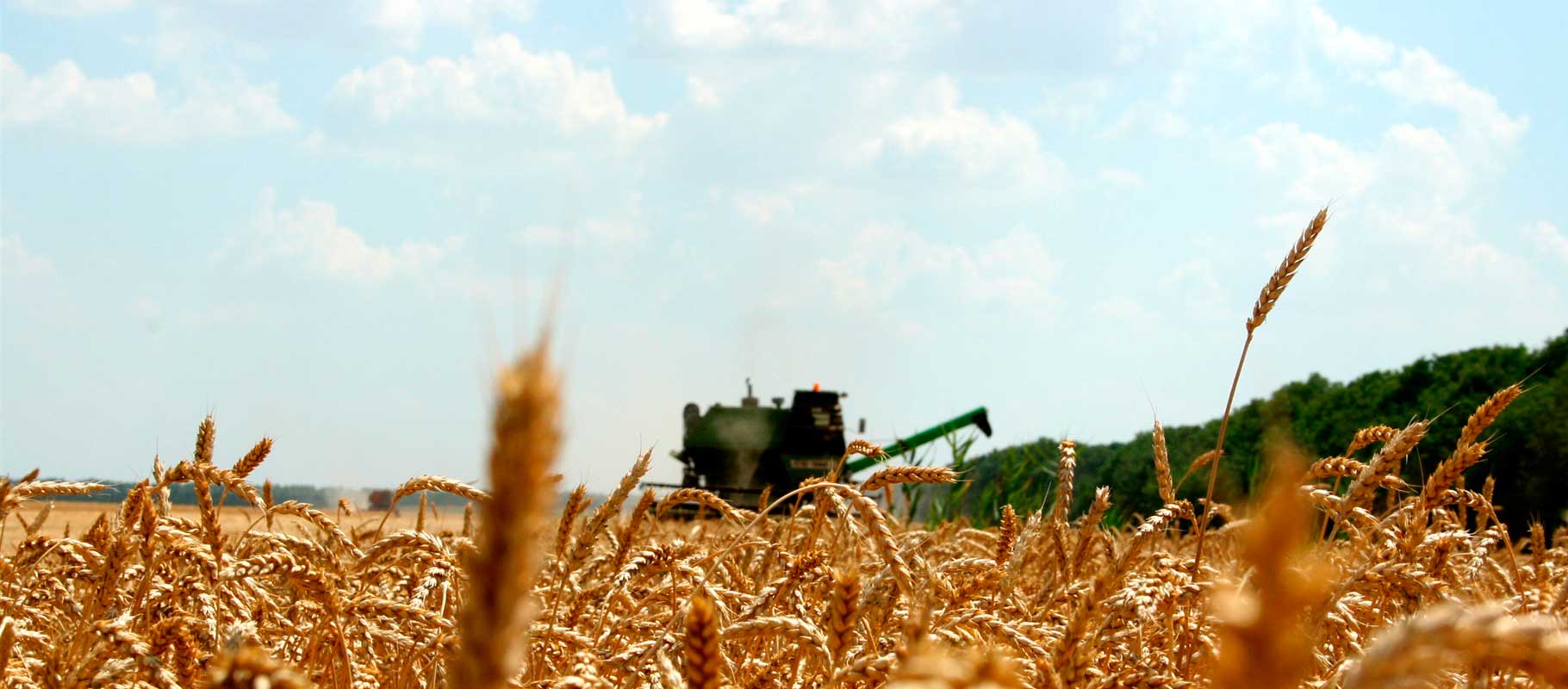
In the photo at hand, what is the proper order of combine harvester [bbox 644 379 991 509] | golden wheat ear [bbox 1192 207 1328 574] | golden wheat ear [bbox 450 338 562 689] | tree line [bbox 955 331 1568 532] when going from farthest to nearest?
combine harvester [bbox 644 379 991 509]
tree line [bbox 955 331 1568 532]
golden wheat ear [bbox 1192 207 1328 574]
golden wheat ear [bbox 450 338 562 689]

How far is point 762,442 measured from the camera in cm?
2355

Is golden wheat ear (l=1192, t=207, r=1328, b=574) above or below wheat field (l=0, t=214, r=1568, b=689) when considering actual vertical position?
above

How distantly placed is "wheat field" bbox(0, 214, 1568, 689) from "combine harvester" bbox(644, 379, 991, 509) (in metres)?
19.8

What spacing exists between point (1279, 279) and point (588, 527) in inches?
61.4

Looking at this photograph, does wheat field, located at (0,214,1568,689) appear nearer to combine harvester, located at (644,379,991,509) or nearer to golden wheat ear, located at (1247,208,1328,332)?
golden wheat ear, located at (1247,208,1328,332)

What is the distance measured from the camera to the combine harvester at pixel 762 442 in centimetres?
2356

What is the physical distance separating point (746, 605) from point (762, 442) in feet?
68.6

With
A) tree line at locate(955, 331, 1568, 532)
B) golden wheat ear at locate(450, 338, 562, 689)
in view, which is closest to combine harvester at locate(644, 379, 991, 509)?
tree line at locate(955, 331, 1568, 532)

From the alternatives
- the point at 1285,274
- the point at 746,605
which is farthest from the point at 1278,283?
the point at 746,605

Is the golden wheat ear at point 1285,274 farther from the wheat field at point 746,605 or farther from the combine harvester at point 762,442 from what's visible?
the combine harvester at point 762,442

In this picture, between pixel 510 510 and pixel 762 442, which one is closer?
pixel 510 510

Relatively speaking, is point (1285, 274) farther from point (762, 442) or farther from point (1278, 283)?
point (762, 442)

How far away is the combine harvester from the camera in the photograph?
2356cm

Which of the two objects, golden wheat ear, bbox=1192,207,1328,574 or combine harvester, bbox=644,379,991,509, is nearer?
golden wheat ear, bbox=1192,207,1328,574
